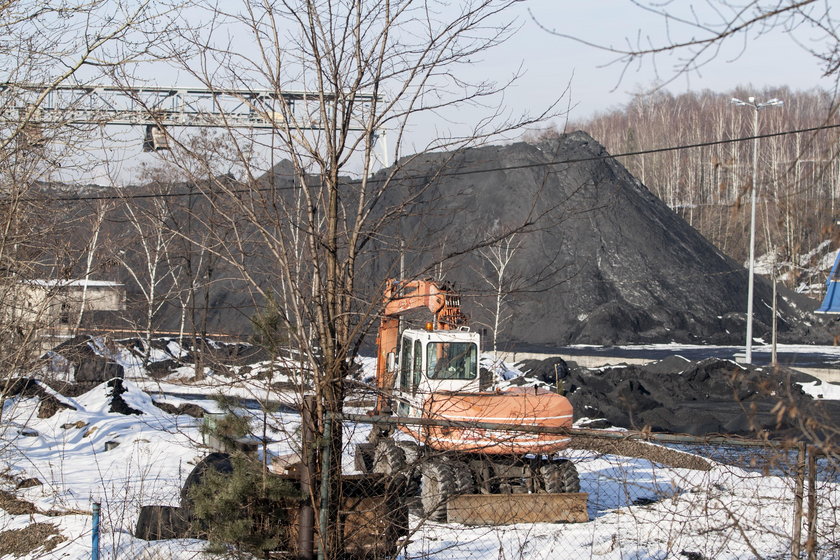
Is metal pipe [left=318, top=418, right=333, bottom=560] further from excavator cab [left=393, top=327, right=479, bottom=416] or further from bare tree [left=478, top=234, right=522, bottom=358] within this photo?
bare tree [left=478, top=234, right=522, bottom=358]

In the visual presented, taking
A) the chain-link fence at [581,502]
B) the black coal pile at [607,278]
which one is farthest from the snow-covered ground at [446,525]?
the black coal pile at [607,278]

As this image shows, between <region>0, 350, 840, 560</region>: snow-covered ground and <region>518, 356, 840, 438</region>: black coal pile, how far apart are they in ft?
15.5

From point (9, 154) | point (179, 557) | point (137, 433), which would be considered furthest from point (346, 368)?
point (137, 433)

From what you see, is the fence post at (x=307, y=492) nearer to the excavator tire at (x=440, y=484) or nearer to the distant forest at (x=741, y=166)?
the distant forest at (x=741, y=166)

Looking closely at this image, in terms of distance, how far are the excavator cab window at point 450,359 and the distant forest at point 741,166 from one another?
3.68 metres

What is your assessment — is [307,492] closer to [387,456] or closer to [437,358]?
[387,456]

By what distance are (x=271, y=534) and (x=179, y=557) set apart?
76.3 inches

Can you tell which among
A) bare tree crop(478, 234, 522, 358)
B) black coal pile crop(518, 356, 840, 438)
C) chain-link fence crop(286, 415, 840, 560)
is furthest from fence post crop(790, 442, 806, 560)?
black coal pile crop(518, 356, 840, 438)

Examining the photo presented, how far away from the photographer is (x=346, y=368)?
16.7ft

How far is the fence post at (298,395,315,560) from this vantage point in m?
4.90

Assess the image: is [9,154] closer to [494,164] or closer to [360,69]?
[360,69]

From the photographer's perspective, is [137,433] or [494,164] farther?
[494,164]

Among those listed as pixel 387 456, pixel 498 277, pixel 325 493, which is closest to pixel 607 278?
pixel 498 277

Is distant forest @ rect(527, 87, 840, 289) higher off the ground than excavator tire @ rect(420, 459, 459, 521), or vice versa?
distant forest @ rect(527, 87, 840, 289)
